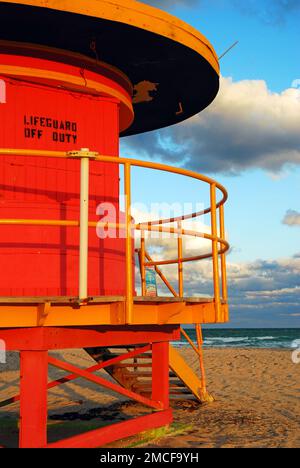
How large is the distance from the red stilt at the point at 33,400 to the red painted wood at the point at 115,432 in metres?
0.23

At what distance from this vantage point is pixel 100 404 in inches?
505

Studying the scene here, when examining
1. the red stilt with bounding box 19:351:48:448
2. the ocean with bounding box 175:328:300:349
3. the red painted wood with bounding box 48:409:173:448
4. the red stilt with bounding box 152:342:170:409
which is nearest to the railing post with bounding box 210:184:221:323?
the red stilt with bounding box 152:342:170:409

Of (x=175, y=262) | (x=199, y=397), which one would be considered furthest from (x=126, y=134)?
(x=199, y=397)

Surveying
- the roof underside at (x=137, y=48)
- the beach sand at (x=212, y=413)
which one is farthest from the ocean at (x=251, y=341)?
the roof underside at (x=137, y=48)

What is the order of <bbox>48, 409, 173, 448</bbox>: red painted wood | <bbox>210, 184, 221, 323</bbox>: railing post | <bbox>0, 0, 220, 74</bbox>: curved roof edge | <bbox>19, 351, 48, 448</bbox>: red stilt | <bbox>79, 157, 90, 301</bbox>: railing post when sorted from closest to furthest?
1. <bbox>79, 157, 90, 301</bbox>: railing post
2. <bbox>19, 351, 48, 448</bbox>: red stilt
3. <bbox>0, 0, 220, 74</bbox>: curved roof edge
4. <bbox>48, 409, 173, 448</bbox>: red painted wood
5. <bbox>210, 184, 221, 323</bbox>: railing post

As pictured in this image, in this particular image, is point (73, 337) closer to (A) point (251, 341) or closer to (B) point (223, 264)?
(B) point (223, 264)

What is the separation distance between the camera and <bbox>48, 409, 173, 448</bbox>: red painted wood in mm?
6023

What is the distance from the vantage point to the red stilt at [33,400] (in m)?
5.54

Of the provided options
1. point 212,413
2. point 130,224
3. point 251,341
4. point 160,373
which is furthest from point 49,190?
point 251,341

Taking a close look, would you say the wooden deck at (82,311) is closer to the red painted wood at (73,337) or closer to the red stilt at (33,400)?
the red painted wood at (73,337)

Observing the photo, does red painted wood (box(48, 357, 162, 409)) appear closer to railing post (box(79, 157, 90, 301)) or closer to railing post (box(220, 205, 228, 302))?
railing post (box(79, 157, 90, 301))

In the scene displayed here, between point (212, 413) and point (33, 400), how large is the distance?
230 inches

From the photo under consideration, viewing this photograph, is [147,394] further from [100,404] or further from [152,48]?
[152,48]

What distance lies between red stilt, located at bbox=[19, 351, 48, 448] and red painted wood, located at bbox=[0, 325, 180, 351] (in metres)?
0.11
